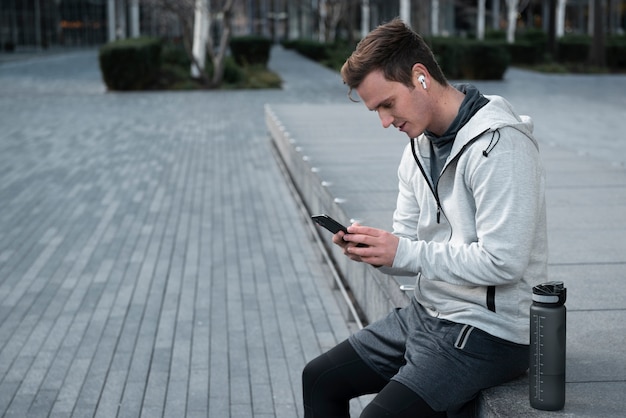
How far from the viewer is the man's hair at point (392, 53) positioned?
2742 mm

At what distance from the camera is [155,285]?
6.85m

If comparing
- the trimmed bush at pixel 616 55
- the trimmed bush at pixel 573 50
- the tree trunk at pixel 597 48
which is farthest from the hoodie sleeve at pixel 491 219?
the trimmed bush at pixel 573 50

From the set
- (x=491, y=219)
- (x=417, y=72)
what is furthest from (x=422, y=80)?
(x=491, y=219)

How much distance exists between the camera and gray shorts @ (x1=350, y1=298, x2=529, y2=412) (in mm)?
2742

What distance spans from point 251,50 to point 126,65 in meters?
11.1

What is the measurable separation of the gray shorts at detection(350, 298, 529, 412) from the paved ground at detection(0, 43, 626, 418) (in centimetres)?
11

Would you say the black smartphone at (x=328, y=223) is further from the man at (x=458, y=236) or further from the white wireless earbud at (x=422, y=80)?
the white wireless earbud at (x=422, y=80)

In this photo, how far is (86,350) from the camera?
545 centimetres

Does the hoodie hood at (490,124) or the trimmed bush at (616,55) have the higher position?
the hoodie hood at (490,124)

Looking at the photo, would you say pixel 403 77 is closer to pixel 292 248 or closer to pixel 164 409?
pixel 164 409

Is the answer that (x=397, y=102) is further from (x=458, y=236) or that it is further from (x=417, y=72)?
(x=458, y=236)

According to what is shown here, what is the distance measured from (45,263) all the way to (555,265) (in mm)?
4188

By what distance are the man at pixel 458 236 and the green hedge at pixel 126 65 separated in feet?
78.2

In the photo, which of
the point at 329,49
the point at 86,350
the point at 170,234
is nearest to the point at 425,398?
the point at 86,350
